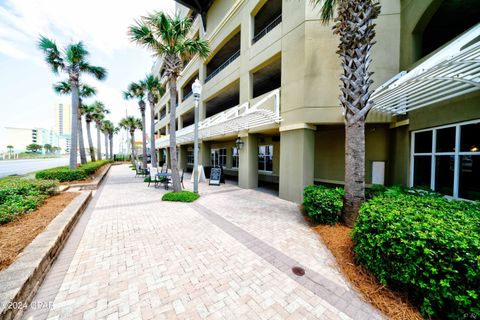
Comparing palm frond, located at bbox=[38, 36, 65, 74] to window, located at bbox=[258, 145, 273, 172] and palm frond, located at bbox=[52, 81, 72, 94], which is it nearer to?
palm frond, located at bbox=[52, 81, 72, 94]

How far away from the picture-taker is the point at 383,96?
5633 mm

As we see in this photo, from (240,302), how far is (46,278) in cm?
346

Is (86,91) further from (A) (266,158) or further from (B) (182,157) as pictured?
(A) (266,158)

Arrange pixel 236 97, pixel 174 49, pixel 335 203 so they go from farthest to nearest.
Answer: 1. pixel 236 97
2. pixel 174 49
3. pixel 335 203

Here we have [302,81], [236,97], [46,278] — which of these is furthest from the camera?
[236,97]

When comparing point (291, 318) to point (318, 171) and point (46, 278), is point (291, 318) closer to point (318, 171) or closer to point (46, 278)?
point (46, 278)

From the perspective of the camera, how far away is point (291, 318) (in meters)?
2.39

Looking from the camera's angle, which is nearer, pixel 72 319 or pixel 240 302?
pixel 72 319

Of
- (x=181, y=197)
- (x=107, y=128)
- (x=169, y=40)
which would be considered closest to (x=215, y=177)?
(x=181, y=197)

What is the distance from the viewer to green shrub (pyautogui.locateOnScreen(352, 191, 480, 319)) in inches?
83.9

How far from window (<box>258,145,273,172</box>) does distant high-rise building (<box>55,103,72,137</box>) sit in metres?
169

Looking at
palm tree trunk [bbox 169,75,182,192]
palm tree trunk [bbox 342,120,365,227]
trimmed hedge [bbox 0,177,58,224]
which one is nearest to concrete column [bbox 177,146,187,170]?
palm tree trunk [bbox 169,75,182,192]

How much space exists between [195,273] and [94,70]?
680 inches

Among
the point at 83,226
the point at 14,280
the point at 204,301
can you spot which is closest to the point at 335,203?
the point at 204,301
